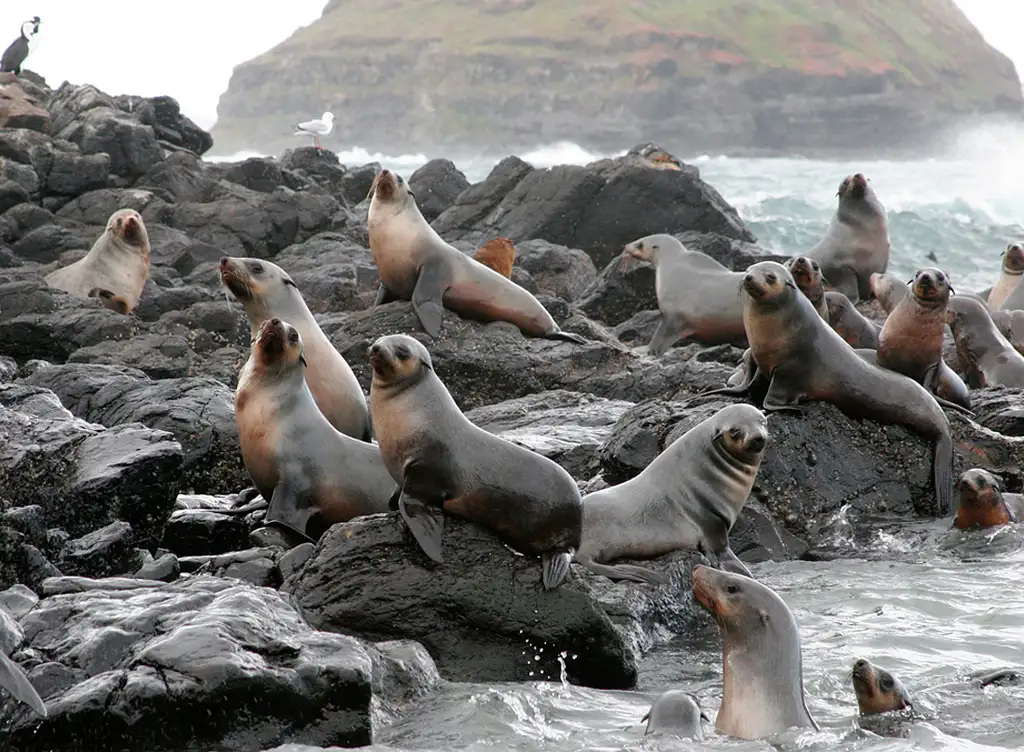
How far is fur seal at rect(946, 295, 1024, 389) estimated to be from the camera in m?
11.9

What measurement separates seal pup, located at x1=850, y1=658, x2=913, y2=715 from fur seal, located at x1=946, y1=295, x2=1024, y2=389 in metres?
6.71

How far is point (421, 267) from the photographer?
11828 mm

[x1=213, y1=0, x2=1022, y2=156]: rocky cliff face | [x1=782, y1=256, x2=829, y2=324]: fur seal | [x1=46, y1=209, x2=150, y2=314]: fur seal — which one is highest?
[x1=213, y1=0, x2=1022, y2=156]: rocky cliff face

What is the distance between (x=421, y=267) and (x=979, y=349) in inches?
185

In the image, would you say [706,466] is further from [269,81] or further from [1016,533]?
[269,81]

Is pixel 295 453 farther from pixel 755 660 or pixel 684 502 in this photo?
pixel 755 660

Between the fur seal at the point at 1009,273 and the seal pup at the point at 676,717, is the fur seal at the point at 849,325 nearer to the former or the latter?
the fur seal at the point at 1009,273

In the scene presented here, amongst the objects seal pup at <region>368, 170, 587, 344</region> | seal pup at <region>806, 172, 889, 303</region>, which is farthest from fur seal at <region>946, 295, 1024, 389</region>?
seal pup at <region>368, 170, 587, 344</region>

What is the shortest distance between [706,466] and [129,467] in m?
3.00

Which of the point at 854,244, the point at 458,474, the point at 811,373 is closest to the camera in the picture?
the point at 458,474

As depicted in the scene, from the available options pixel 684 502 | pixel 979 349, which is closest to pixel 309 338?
pixel 684 502

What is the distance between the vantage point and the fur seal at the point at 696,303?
1322 cm

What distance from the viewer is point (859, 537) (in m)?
8.74

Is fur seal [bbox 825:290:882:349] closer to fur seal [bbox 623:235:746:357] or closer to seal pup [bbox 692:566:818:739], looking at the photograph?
fur seal [bbox 623:235:746:357]
